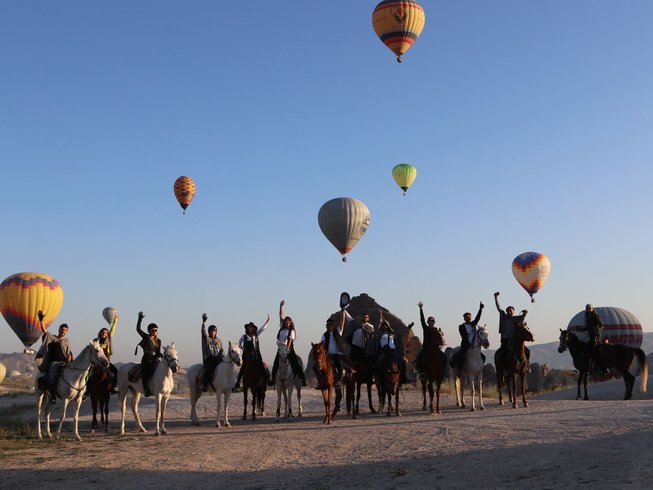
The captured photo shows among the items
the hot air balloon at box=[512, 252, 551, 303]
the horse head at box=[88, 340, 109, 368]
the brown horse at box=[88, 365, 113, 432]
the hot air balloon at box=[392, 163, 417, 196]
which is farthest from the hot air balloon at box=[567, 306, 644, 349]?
the horse head at box=[88, 340, 109, 368]

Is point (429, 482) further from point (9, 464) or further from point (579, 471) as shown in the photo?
point (9, 464)

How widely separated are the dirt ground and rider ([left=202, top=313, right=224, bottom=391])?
1.38m

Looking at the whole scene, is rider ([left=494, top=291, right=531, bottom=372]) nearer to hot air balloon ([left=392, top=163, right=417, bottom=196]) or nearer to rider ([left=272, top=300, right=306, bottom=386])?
rider ([left=272, top=300, right=306, bottom=386])

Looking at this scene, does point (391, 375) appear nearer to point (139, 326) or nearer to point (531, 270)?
point (139, 326)

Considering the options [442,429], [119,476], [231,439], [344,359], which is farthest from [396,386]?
[119,476]

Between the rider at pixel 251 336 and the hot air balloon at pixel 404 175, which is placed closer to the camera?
the rider at pixel 251 336

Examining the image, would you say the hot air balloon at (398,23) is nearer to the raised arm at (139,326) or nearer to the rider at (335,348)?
the rider at (335,348)

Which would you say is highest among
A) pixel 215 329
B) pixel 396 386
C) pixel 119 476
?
pixel 215 329

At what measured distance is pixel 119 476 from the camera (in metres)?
12.7

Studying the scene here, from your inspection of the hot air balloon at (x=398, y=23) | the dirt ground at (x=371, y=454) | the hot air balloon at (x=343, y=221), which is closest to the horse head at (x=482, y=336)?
the dirt ground at (x=371, y=454)

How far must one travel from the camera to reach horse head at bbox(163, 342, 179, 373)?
58.0 feet

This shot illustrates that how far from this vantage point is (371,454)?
547 inches

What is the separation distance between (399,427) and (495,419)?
98.6 inches

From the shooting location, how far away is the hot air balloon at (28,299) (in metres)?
37.0
